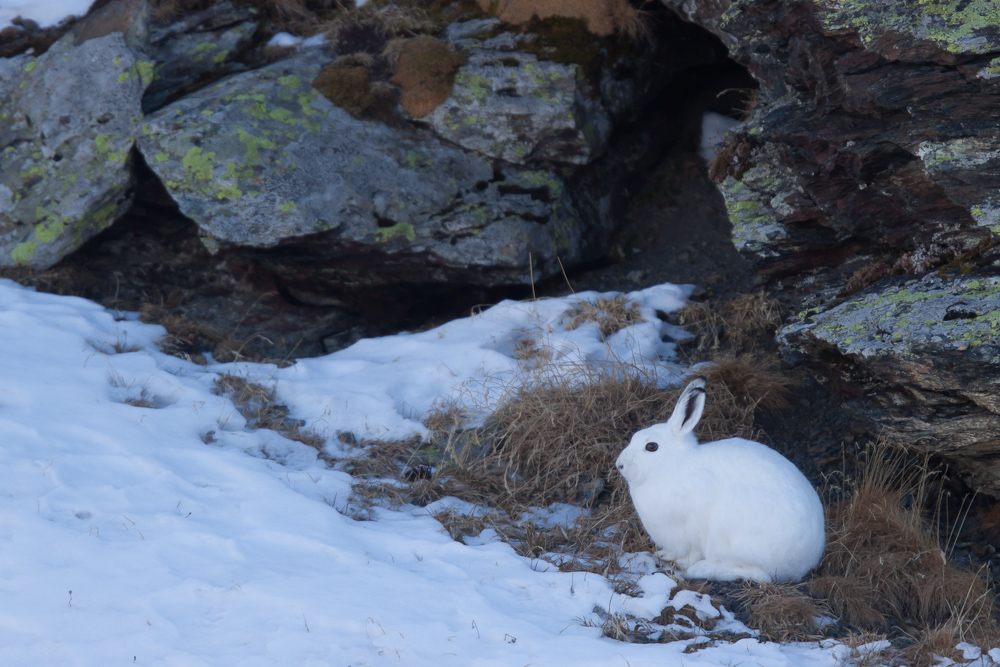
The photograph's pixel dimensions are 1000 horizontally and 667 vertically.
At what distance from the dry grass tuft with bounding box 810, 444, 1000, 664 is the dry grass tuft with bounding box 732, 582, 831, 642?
0.23m

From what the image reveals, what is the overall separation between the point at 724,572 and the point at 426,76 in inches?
214

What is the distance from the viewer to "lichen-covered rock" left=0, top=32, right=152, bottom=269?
7.14 metres

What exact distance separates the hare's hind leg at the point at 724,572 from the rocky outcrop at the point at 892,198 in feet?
4.80

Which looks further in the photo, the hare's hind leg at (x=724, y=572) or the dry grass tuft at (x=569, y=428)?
the dry grass tuft at (x=569, y=428)

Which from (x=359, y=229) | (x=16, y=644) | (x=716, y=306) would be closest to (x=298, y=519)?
(x=16, y=644)

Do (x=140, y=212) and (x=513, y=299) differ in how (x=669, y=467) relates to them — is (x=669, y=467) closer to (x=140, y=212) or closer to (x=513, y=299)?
(x=513, y=299)

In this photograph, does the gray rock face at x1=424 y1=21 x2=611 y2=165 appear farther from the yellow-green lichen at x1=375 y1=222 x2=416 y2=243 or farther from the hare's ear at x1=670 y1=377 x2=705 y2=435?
the hare's ear at x1=670 y1=377 x2=705 y2=435

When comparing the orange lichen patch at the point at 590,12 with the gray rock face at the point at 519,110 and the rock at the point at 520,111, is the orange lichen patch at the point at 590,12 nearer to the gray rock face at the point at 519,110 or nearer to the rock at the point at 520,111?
the gray rock face at the point at 519,110

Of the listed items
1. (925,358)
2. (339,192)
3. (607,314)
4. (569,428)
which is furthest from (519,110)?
(925,358)

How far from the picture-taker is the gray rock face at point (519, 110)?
23.5 feet

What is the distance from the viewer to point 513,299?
761 cm

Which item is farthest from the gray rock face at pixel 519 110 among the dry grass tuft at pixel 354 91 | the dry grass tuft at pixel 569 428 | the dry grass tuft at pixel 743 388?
the dry grass tuft at pixel 743 388

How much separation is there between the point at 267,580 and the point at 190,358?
3.11 m

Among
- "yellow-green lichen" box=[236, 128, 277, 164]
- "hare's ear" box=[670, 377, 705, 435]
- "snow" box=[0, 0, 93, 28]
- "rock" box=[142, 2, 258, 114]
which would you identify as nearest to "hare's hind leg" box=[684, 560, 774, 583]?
"hare's ear" box=[670, 377, 705, 435]
